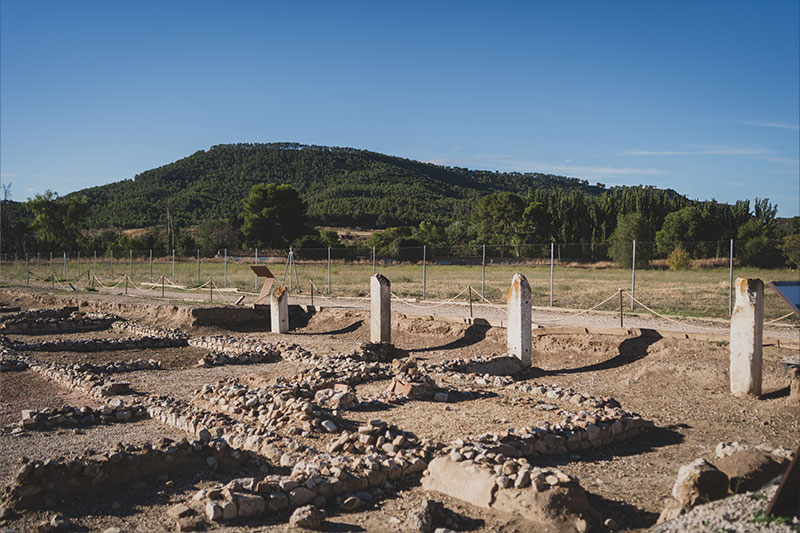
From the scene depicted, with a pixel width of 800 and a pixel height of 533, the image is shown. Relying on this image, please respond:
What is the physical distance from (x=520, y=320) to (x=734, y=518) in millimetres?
8399

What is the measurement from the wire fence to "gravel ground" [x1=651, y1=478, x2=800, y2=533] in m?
10.2

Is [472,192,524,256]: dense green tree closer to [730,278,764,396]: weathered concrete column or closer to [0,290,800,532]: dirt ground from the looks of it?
[0,290,800,532]: dirt ground

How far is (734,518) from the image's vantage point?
13.5 ft

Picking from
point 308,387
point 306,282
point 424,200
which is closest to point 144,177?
point 424,200

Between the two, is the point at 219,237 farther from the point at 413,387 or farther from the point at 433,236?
the point at 413,387

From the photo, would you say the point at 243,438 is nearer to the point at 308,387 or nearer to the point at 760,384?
the point at 308,387

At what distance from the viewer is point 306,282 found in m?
34.8

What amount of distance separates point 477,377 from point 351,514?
581 cm

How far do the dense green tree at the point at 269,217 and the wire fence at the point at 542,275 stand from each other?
70.6 feet

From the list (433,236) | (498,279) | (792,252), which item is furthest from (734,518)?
(433,236)

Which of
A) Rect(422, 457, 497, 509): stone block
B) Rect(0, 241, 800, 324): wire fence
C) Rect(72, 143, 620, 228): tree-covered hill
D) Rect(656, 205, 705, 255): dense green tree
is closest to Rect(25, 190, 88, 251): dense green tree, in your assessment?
Rect(0, 241, 800, 324): wire fence

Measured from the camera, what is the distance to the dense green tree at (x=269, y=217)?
71438 mm

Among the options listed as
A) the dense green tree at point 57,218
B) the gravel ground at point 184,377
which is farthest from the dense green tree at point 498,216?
the gravel ground at point 184,377

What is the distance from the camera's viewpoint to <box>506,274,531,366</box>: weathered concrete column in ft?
40.5
